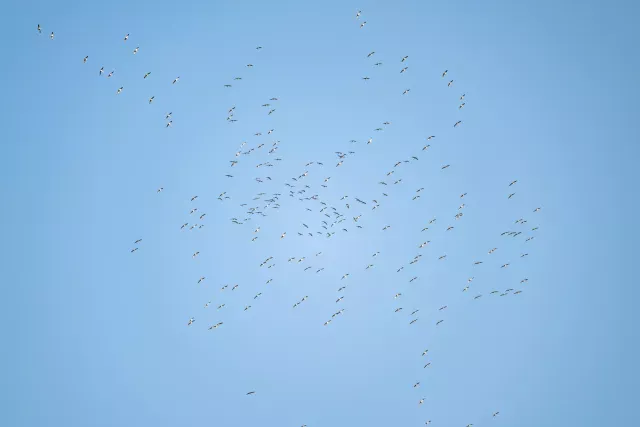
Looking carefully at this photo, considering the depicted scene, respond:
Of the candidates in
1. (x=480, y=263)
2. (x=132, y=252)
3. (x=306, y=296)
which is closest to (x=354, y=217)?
(x=306, y=296)

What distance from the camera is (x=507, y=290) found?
40.8m

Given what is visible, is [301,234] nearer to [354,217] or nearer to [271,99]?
[354,217]

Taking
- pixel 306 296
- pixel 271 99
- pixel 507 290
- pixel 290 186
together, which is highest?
pixel 271 99

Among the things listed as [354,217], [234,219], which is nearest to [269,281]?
[234,219]

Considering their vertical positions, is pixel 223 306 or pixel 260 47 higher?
pixel 260 47

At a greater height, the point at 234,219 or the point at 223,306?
the point at 234,219

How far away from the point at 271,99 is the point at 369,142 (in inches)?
327

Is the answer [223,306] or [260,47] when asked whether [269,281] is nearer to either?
[223,306]

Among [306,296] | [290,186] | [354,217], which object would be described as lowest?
[306,296]

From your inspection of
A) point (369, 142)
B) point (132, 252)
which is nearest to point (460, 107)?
point (369, 142)

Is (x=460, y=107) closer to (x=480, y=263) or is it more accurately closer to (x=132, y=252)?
(x=480, y=263)

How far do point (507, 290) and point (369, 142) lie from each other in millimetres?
15720

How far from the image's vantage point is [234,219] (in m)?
41.1

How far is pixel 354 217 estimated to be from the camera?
41500 millimetres
